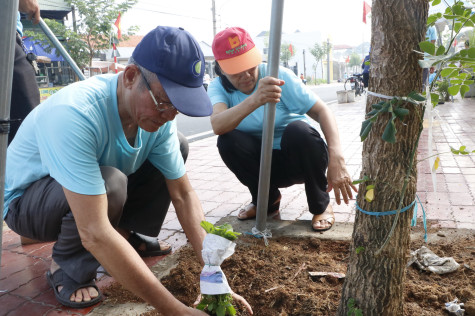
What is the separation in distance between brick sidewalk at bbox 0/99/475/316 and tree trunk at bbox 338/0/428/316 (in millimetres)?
144

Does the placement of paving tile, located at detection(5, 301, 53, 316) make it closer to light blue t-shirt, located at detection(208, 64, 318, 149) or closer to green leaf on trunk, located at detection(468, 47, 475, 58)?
light blue t-shirt, located at detection(208, 64, 318, 149)

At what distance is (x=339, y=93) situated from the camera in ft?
48.2

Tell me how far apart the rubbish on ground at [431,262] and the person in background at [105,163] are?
95 cm

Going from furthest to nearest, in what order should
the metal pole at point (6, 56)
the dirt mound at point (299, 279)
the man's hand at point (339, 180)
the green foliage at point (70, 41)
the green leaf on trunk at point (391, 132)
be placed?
the green foliage at point (70, 41), the man's hand at point (339, 180), the dirt mound at point (299, 279), the green leaf on trunk at point (391, 132), the metal pole at point (6, 56)

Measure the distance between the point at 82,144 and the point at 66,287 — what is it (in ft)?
2.82

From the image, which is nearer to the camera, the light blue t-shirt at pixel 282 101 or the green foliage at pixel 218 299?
the green foliage at pixel 218 299

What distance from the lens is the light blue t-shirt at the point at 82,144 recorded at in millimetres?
1574

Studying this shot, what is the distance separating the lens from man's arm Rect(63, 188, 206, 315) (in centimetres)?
152

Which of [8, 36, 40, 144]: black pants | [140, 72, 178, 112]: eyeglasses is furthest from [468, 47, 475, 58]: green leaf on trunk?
[8, 36, 40, 144]: black pants

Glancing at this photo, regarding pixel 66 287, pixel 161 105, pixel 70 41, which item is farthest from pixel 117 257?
pixel 70 41

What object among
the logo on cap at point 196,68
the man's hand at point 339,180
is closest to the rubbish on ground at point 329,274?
the man's hand at point 339,180

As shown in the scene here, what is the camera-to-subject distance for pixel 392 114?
1258mm

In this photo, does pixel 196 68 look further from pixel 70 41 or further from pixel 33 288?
pixel 70 41

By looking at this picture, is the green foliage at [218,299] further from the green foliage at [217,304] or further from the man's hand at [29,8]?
the man's hand at [29,8]
